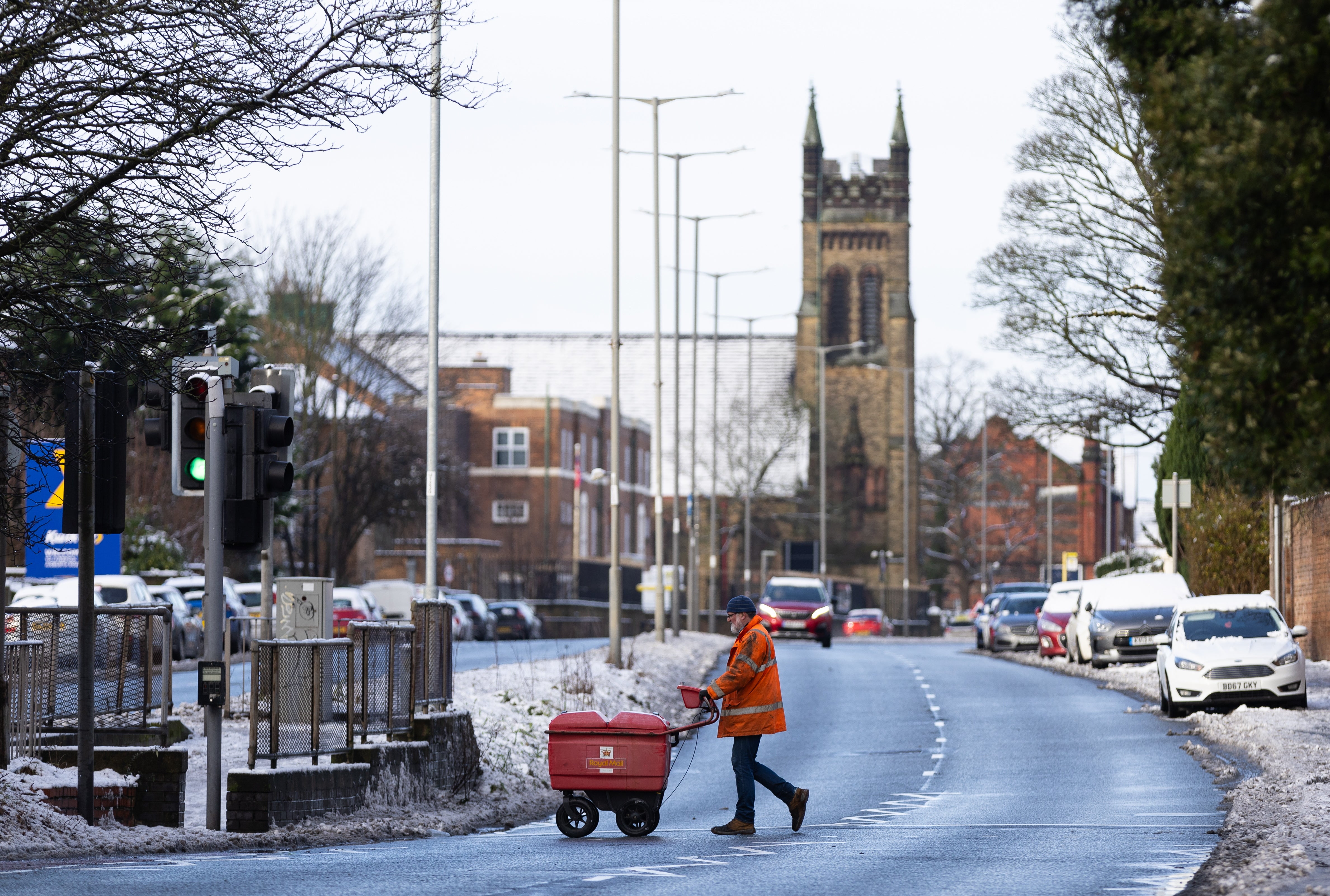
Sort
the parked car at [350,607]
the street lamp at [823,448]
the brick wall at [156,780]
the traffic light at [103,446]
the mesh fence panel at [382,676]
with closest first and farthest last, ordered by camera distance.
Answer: the traffic light at [103,446]
the brick wall at [156,780]
the mesh fence panel at [382,676]
the parked car at [350,607]
the street lamp at [823,448]

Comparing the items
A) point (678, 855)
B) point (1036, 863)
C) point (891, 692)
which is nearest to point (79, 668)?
point (678, 855)

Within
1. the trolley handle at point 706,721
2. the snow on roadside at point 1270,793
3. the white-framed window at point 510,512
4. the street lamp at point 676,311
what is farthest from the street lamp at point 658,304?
the white-framed window at point 510,512

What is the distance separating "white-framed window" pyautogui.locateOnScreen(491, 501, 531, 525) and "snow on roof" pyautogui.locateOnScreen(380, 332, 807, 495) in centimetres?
1626

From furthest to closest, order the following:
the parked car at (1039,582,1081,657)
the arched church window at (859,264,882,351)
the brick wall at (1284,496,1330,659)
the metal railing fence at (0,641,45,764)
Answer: the arched church window at (859,264,882,351) < the parked car at (1039,582,1081,657) < the brick wall at (1284,496,1330,659) < the metal railing fence at (0,641,45,764)

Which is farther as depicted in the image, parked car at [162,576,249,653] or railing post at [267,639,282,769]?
parked car at [162,576,249,653]

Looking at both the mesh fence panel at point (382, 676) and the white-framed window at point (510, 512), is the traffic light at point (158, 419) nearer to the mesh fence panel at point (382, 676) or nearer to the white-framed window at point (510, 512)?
the mesh fence panel at point (382, 676)

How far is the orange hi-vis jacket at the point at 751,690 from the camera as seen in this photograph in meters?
14.7

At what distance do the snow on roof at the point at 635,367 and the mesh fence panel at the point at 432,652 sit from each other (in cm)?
8837

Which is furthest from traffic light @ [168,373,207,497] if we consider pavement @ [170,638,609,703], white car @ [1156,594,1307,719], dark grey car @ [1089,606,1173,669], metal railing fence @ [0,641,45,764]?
dark grey car @ [1089,606,1173,669]

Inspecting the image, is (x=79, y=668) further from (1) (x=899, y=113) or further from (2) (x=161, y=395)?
(1) (x=899, y=113)

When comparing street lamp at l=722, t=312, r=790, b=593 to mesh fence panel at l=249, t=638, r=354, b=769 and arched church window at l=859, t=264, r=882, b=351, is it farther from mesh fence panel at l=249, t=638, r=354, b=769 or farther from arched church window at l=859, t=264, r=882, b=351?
mesh fence panel at l=249, t=638, r=354, b=769

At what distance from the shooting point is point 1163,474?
149 feet

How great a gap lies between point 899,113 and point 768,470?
71.0 feet

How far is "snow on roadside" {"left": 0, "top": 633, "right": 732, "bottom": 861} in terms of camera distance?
529 inches
